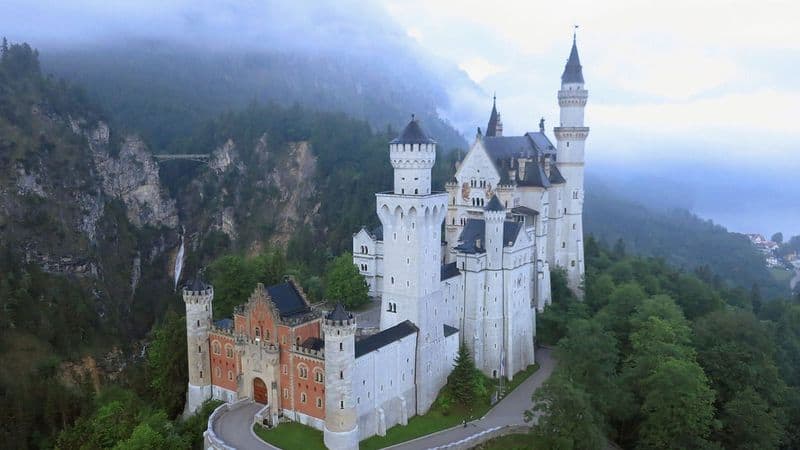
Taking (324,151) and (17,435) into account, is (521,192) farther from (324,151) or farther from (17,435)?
(324,151)

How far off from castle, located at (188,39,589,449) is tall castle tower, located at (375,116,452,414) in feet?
0.28

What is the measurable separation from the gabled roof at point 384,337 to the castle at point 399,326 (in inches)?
3.8

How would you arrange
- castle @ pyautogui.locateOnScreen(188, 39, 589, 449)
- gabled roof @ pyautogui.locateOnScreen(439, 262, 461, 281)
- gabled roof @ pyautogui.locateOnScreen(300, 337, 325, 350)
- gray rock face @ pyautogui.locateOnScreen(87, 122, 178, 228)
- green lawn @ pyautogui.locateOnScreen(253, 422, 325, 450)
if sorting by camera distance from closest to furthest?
green lawn @ pyautogui.locateOnScreen(253, 422, 325, 450), castle @ pyautogui.locateOnScreen(188, 39, 589, 449), gabled roof @ pyautogui.locateOnScreen(300, 337, 325, 350), gabled roof @ pyautogui.locateOnScreen(439, 262, 461, 281), gray rock face @ pyautogui.locateOnScreen(87, 122, 178, 228)

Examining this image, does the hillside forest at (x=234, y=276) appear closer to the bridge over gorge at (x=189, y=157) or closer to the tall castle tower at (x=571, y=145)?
the bridge over gorge at (x=189, y=157)

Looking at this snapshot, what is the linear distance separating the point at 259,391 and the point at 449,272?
18453mm

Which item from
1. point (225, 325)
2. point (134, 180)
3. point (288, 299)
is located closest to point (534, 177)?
point (288, 299)

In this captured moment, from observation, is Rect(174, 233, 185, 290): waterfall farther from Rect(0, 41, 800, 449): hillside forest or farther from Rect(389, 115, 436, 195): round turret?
Rect(389, 115, 436, 195): round turret

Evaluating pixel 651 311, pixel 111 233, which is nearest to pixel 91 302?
pixel 111 233

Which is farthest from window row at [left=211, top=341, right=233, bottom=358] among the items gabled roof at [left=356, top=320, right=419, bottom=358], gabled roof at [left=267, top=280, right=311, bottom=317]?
gabled roof at [left=356, top=320, right=419, bottom=358]

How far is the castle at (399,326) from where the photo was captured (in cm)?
4119

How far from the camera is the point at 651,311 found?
5719cm

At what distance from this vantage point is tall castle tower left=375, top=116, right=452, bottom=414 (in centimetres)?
4488

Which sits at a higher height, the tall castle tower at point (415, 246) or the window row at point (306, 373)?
the tall castle tower at point (415, 246)

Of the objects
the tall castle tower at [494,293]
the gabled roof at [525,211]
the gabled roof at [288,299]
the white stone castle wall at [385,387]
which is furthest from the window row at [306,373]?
the gabled roof at [525,211]
